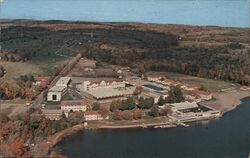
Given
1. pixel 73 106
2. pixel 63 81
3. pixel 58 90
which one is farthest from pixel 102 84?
pixel 73 106

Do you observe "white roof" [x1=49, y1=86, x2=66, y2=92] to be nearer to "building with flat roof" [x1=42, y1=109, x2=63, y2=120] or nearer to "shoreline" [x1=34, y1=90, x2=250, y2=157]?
"building with flat roof" [x1=42, y1=109, x2=63, y2=120]

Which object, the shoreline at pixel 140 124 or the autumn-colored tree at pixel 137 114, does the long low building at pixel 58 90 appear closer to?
the shoreline at pixel 140 124

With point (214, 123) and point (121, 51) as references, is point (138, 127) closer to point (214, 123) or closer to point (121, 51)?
point (214, 123)

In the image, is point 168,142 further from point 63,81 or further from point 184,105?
point 63,81

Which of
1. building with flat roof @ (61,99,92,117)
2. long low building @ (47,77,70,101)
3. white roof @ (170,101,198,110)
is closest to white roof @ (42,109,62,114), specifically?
building with flat roof @ (61,99,92,117)

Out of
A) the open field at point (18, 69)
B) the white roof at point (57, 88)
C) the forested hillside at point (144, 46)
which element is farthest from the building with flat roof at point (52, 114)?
the forested hillside at point (144, 46)

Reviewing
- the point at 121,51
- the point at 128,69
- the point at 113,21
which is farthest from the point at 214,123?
the point at 113,21
